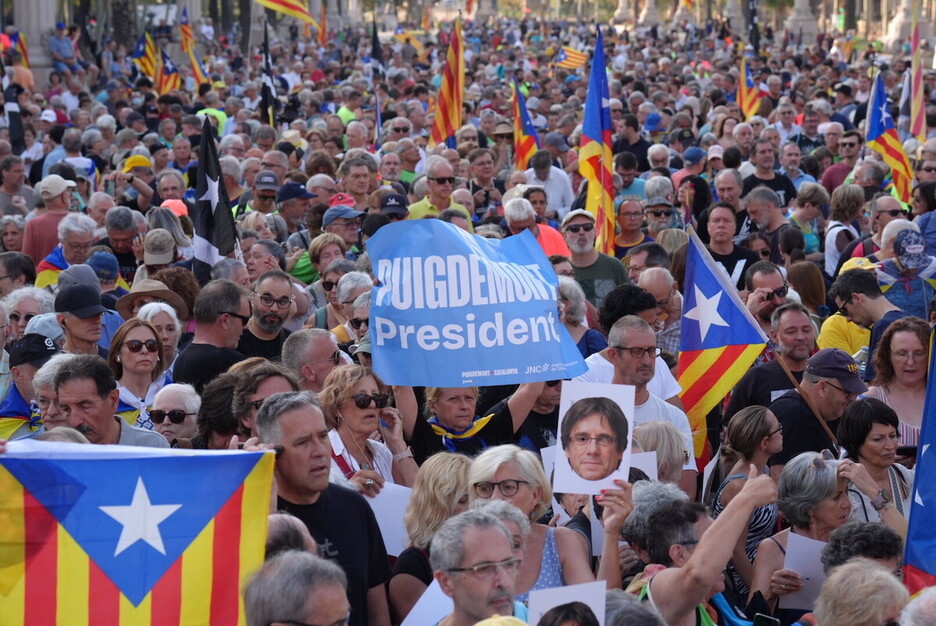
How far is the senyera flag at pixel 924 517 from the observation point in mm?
4836

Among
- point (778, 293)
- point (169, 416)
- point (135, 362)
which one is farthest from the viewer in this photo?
point (778, 293)

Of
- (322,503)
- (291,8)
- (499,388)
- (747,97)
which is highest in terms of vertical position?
(291,8)

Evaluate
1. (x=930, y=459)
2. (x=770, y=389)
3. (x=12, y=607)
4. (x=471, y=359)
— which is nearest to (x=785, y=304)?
(x=770, y=389)

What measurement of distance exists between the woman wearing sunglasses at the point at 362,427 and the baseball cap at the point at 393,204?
459 cm

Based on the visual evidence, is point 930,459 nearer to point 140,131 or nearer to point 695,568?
point 695,568

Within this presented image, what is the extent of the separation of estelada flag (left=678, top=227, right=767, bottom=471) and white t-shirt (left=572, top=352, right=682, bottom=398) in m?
0.12

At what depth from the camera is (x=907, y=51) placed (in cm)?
4084

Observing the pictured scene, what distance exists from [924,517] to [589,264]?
4676mm

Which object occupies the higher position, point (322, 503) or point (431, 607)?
point (322, 503)

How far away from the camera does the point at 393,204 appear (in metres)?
10.5

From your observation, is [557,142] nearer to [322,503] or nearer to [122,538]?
[322,503]

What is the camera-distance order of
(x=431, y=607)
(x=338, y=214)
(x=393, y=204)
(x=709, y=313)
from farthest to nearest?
(x=393, y=204), (x=338, y=214), (x=709, y=313), (x=431, y=607)

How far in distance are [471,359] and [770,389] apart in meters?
1.65

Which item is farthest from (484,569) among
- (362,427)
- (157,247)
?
(157,247)
